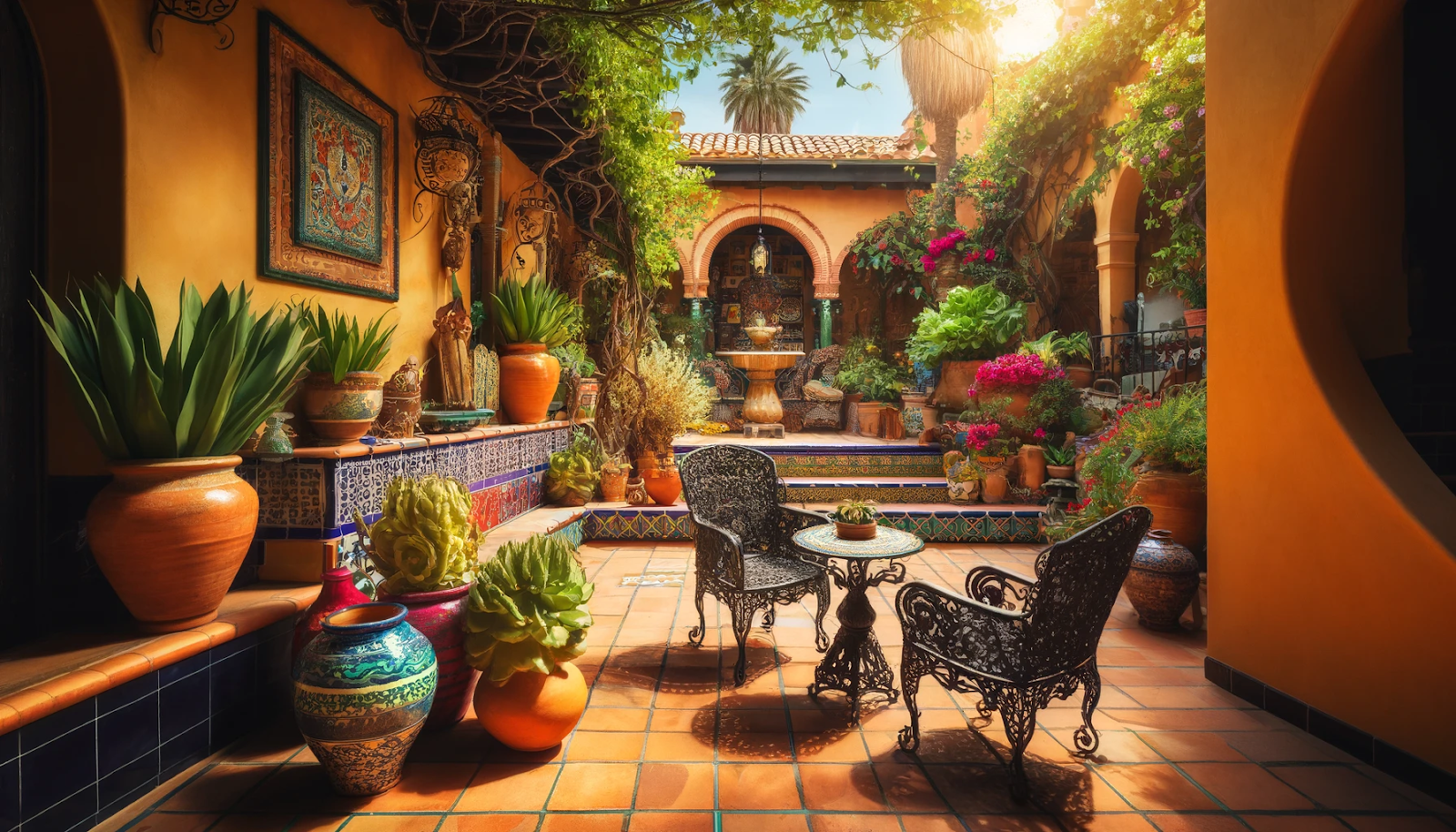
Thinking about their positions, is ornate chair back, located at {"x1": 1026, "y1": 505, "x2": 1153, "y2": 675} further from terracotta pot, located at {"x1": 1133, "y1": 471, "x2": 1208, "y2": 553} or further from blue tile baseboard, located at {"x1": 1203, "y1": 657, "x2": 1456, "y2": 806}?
terracotta pot, located at {"x1": 1133, "y1": 471, "x2": 1208, "y2": 553}

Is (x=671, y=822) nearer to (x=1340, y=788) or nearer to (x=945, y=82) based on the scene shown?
(x=1340, y=788)

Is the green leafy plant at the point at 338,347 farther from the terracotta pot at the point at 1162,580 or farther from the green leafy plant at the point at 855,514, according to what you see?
A: the terracotta pot at the point at 1162,580

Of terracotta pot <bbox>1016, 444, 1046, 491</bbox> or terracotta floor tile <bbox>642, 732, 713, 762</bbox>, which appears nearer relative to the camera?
A: terracotta floor tile <bbox>642, 732, 713, 762</bbox>

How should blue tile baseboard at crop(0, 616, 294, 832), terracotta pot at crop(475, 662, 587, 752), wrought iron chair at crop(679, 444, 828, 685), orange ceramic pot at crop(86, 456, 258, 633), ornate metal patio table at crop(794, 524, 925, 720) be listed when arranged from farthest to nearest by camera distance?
wrought iron chair at crop(679, 444, 828, 685) < ornate metal patio table at crop(794, 524, 925, 720) < terracotta pot at crop(475, 662, 587, 752) < orange ceramic pot at crop(86, 456, 258, 633) < blue tile baseboard at crop(0, 616, 294, 832)

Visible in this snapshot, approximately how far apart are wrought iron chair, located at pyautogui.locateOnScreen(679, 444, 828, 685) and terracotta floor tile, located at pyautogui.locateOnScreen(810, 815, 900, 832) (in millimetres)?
1060

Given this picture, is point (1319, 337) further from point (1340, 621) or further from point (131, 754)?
point (131, 754)

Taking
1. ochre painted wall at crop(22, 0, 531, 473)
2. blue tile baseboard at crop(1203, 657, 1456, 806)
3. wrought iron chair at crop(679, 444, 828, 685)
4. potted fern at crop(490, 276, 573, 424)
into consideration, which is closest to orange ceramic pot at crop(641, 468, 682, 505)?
potted fern at crop(490, 276, 573, 424)

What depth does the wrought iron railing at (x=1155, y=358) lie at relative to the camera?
5945mm

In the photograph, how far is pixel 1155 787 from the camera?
7.64ft

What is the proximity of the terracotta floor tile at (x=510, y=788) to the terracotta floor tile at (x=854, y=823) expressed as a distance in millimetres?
891

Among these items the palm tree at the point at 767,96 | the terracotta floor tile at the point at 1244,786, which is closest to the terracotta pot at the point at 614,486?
the terracotta floor tile at the point at 1244,786

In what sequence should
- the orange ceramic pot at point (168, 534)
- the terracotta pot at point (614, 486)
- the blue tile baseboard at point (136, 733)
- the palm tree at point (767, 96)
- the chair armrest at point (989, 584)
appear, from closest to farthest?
the blue tile baseboard at point (136, 733), the orange ceramic pot at point (168, 534), the chair armrest at point (989, 584), the terracotta pot at point (614, 486), the palm tree at point (767, 96)

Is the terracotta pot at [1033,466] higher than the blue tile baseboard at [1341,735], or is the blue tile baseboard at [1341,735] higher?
the terracotta pot at [1033,466]

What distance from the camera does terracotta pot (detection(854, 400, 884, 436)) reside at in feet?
30.3
